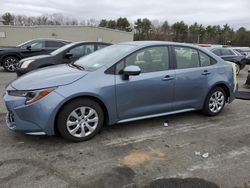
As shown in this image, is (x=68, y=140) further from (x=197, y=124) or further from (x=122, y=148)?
(x=197, y=124)

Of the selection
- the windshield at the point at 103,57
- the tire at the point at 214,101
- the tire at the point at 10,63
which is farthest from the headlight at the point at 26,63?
the tire at the point at 214,101

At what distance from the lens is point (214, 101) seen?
5.98 meters

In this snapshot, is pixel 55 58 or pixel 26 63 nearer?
pixel 26 63

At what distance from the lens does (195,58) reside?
18.6ft

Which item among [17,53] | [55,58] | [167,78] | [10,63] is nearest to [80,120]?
[167,78]

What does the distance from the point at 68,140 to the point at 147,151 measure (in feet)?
3.90

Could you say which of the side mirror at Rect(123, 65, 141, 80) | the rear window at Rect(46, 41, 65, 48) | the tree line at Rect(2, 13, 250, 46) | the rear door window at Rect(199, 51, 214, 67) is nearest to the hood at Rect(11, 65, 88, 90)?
the side mirror at Rect(123, 65, 141, 80)

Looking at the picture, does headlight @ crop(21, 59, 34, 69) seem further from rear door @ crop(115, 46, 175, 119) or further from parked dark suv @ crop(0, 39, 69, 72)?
rear door @ crop(115, 46, 175, 119)

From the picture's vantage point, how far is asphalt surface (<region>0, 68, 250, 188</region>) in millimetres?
3379

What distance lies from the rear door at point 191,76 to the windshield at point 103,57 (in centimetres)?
97

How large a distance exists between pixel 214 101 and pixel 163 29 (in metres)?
64.9

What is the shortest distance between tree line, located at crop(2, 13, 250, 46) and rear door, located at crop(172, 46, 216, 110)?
177ft

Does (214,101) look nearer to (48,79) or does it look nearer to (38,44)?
(48,79)

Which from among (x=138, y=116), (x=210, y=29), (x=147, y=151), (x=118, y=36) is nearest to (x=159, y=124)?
(x=138, y=116)
